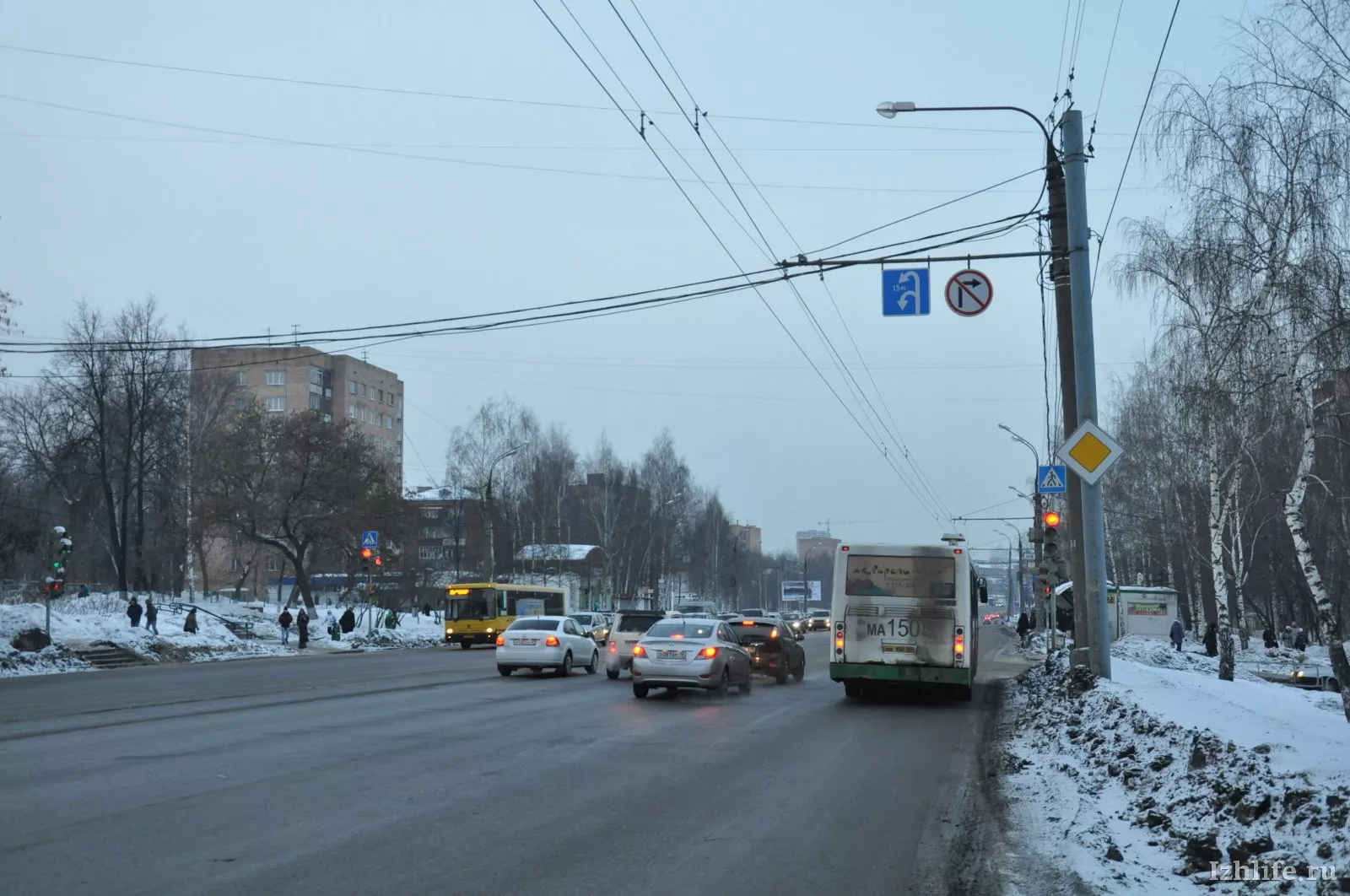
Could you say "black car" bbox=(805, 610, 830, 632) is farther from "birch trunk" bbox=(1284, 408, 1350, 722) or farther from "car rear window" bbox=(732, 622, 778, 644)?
"birch trunk" bbox=(1284, 408, 1350, 722)

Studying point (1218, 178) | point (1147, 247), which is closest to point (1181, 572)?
point (1147, 247)

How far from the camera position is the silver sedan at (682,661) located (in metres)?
22.5

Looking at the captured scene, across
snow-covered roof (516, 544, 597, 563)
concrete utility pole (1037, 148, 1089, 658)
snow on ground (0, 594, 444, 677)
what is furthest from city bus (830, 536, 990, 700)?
snow-covered roof (516, 544, 597, 563)

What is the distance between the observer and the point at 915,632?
21.5 meters

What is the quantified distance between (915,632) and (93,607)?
42.1m

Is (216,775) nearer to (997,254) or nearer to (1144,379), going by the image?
(997,254)

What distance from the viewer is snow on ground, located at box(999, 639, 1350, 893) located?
7051mm

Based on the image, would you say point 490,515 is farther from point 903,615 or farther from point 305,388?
point 903,615

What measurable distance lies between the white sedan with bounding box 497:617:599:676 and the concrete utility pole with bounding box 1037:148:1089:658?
44.2 ft

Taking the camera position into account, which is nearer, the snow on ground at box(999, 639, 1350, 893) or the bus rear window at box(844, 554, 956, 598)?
the snow on ground at box(999, 639, 1350, 893)

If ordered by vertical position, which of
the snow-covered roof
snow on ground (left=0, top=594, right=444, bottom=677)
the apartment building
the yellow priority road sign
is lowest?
snow on ground (left=0, top=594, right=444, bottom=677)

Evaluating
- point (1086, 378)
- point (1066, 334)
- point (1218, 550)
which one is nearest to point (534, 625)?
point (1066, 334)

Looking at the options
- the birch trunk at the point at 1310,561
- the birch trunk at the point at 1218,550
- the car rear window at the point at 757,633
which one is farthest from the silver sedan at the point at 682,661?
the birch trunk at the point at 1218,550

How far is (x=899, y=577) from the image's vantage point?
21.8 m
